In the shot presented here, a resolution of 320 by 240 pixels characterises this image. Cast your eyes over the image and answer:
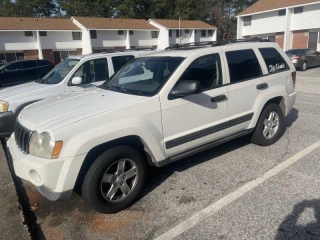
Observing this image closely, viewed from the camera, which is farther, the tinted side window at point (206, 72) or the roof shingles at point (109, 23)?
the roof shingles at point (109, 23)

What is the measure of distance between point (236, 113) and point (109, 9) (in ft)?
172

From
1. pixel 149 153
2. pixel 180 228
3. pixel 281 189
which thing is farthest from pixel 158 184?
pixel 281 189

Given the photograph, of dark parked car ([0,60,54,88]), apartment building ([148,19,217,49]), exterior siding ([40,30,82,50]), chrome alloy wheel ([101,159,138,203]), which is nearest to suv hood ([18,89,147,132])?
chrome alloy wheel ([101,159,138,203])

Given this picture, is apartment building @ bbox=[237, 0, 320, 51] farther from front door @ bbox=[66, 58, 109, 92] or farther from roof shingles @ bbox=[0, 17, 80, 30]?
front door @ bbox=[66, 58, 109, 92]

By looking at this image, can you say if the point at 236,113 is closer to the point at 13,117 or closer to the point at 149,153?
the point at 149,153

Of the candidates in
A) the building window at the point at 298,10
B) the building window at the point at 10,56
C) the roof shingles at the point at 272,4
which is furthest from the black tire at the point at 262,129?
the building window at the point at 10,56

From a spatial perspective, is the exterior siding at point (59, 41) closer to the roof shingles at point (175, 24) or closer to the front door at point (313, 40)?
the roof shingles at point (175, 24)

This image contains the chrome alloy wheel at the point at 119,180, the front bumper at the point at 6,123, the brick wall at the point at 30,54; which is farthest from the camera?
the brick wall at the point at 30,54

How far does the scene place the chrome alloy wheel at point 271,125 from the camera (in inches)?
183

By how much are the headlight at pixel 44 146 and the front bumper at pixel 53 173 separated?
0.05m

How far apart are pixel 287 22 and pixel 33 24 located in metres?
30.5

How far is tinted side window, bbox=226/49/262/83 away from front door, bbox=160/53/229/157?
23 cm

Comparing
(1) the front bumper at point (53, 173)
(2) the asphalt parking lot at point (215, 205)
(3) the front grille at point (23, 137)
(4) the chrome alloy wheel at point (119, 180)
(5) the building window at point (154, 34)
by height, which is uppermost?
(5) the building window at point (154, 34)

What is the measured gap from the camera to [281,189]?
3365 millimetres
